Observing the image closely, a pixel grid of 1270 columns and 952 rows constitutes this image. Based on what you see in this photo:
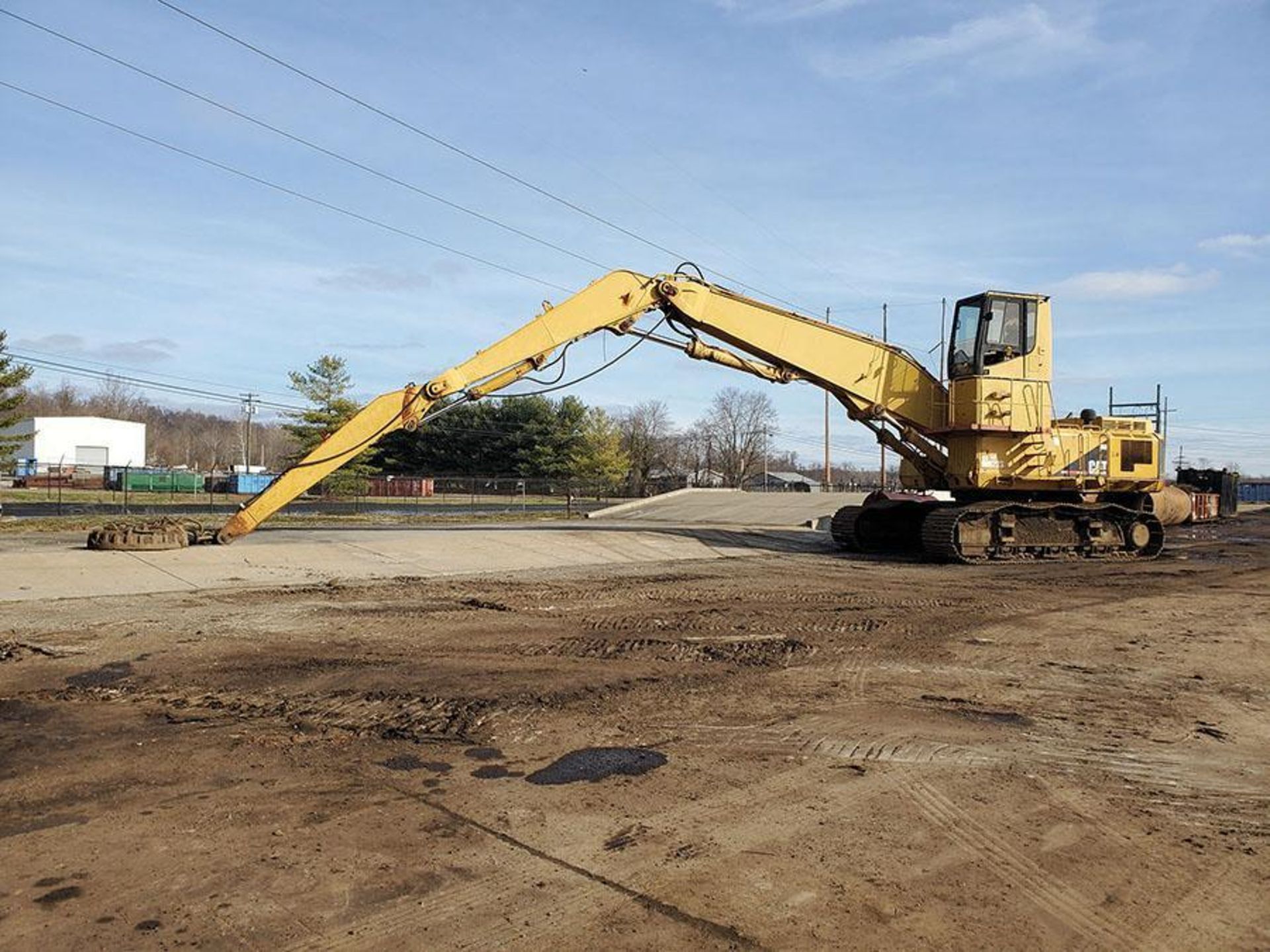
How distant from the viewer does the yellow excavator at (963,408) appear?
17.2 metres

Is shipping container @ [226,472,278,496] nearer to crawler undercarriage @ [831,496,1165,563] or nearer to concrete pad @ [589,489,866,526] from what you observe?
concrete pad @ [589,489,866,526]

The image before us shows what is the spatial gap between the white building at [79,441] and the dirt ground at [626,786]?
317ft

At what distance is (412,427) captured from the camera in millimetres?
15711

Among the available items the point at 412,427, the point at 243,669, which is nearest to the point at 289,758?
the point at 243,669

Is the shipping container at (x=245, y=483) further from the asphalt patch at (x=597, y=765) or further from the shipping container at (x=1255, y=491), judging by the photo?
the shipping container at (x=1255, y=491)

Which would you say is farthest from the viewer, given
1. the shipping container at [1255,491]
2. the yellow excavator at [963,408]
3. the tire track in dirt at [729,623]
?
the shipping container at [1255,491]

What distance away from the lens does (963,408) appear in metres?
18.8

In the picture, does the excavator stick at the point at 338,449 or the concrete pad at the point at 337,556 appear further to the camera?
the excavator stick at the point at 338,449

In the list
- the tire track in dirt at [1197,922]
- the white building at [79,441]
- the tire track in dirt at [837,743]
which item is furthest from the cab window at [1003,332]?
the white building at [79,441]

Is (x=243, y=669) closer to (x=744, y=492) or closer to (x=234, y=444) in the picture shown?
(x=744, y=492)

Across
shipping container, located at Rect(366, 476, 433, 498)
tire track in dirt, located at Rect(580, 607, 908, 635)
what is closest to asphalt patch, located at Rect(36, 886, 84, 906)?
tire track in dirt, located at Rect(580, 607, 908, 635)

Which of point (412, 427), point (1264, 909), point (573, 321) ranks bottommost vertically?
point (1264, 909)

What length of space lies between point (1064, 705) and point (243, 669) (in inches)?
260

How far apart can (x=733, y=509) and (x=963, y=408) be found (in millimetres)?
17944
